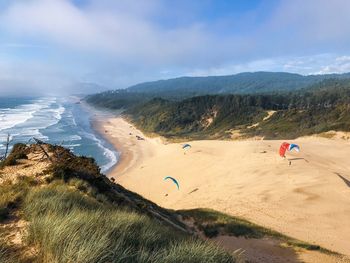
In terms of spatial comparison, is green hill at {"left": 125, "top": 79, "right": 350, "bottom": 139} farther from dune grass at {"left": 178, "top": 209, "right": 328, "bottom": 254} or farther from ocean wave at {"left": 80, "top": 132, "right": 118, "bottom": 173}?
dune grass at {"left": 178, "top": 209, "right": 328, "bottom": 254}

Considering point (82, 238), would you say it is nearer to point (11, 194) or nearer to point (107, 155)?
point (11, 194)

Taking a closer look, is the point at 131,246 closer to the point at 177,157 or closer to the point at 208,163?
the point at 208,163

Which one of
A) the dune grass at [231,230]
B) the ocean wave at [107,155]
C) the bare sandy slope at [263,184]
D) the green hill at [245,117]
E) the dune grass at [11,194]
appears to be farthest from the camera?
Result: the green hill at [245,117]

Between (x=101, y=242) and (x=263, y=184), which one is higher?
(x=101, y=242)

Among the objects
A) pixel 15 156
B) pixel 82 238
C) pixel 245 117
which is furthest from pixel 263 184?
pixel 245 117

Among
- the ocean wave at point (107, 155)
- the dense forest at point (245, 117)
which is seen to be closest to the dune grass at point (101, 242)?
the ocean wave at point (107, 155)

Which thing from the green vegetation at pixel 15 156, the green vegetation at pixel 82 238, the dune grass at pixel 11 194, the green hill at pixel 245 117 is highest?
the green vegetation at pixel 82 238

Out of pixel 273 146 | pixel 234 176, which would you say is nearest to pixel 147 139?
pixel 273 146

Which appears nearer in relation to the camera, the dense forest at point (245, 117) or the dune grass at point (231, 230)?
the dune grass at point (231, 230)

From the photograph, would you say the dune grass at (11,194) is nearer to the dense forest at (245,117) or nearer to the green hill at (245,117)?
the dense forest at (245,117)
